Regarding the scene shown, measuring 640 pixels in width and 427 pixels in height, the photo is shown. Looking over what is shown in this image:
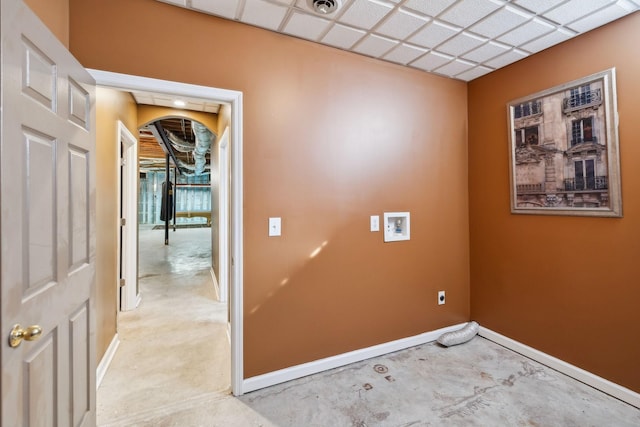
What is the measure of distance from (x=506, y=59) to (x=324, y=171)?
1.87 metres

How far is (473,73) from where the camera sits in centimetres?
273

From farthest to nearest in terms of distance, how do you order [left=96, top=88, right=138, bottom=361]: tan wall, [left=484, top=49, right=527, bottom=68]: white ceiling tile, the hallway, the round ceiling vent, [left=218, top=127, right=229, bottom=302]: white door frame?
1. [left=218, top=127, right=229, bottom=302]: white door frame
2. [left=484, top=49, right=527, bottom=68]: white ceiling tile
3. [left=96, top=88, right=138, bottom=361]: tan wall
4. the hallway
5. the round ceiling vent

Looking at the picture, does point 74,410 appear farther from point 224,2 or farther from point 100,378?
point 224,2

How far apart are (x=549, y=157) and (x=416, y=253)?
51.9 inches

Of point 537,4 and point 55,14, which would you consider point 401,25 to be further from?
point 55,14

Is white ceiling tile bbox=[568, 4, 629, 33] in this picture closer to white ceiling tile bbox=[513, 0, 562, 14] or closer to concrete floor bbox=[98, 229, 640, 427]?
white ceiling tile bbox=[513, 0, 562, 14]

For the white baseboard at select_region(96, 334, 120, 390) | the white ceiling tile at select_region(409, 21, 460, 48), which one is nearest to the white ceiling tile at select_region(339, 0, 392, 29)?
the white ceiling tile at select_region(409, 21, 460, 48)

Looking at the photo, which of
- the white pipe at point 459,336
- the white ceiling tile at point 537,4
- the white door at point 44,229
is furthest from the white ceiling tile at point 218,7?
the white pipe at point 459,336

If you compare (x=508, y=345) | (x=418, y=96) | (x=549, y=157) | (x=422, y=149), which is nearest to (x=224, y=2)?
(x=418, y=96)

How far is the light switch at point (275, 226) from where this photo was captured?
2094 mm

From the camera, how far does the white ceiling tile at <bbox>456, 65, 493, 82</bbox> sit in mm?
2646

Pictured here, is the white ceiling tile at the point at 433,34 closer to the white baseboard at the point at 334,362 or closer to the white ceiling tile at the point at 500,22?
the white ceiling tile at the point at 500,22

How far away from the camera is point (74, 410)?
4.45ft

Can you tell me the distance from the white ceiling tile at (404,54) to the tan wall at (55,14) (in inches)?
84.3
